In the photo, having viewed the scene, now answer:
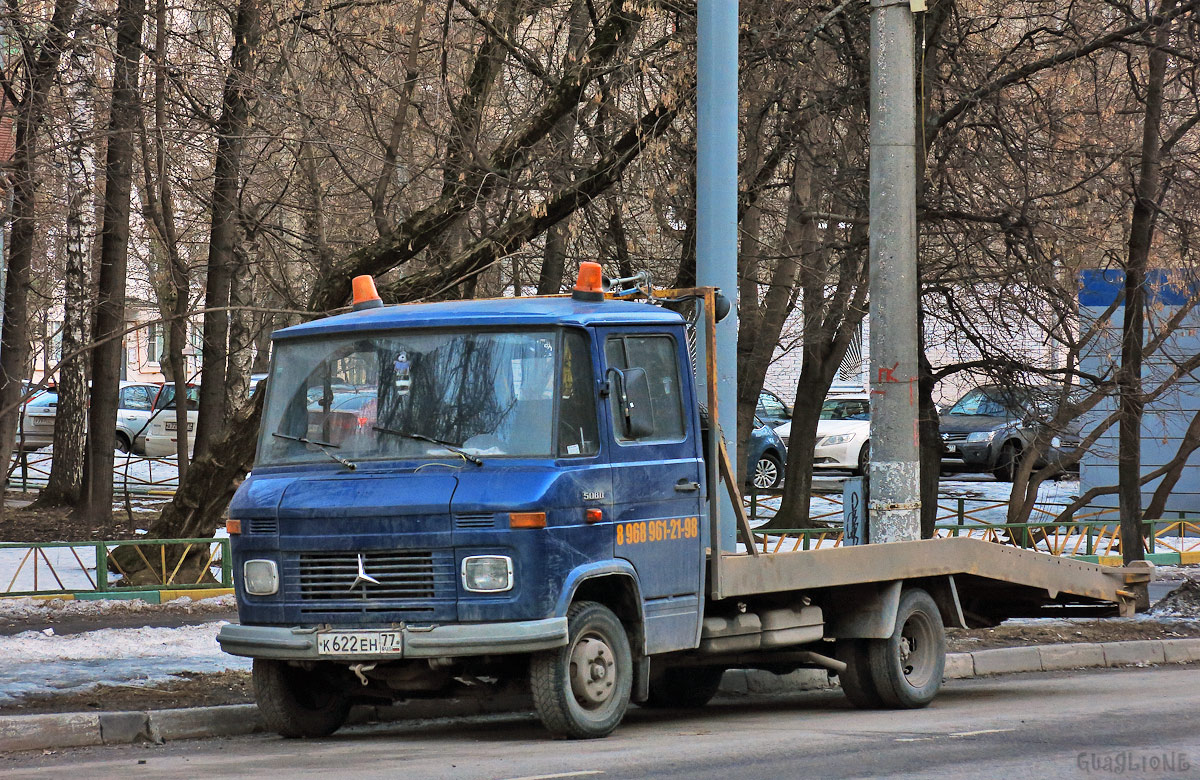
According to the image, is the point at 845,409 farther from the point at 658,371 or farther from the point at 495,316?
the point at 495,316

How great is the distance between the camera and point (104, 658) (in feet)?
34.1

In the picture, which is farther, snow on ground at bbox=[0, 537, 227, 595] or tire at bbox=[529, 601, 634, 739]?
snow on ground at bbox=[0, 537, 227, 595]

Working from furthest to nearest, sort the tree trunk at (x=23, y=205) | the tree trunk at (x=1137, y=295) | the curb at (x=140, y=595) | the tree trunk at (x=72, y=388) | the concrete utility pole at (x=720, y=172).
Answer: the tree trunk at (x=72, y=388) < the tree trunk at (x=1137, y=295) < the curb at (x=140, y=595) < the tree trunk at (x=23, y=205) < the concrete utility pole at (x=720, y=172)

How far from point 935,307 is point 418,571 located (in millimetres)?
9444

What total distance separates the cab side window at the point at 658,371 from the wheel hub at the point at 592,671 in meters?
1.14

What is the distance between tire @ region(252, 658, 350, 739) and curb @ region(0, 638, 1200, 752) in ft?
1.41

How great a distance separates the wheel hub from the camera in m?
7.61

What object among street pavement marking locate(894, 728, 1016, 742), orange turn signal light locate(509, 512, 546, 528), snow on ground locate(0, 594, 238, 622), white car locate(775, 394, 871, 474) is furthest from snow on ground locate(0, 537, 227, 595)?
white car locate(775, 394, 871, 474)

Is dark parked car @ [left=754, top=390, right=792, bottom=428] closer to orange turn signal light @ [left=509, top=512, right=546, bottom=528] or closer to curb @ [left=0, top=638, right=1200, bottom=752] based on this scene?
curb @ [left=0, top=638, right=1200, bottom=752]

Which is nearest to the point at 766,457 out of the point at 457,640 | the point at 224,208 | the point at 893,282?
the point at 224,208

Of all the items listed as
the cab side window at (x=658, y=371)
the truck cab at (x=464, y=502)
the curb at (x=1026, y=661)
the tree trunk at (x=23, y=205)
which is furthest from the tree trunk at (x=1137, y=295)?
the tree trunk at (x=23, y=205)

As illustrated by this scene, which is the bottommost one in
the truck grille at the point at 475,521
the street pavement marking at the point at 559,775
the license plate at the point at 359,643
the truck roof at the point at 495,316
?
the street pavement marking at the point at 559,775

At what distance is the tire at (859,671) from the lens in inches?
376

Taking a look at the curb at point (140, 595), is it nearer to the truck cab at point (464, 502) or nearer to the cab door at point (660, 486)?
the truck cab at point (464, 502)
